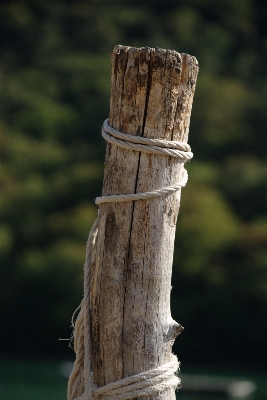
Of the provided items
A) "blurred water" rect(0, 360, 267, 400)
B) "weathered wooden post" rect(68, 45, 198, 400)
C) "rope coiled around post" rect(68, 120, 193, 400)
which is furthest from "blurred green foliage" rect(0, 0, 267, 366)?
"weathered wooden post" rect(68, 45, 198, 400)

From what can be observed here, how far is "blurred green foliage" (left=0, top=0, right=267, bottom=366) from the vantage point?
15.0 m

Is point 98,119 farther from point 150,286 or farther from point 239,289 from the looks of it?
point 150,286

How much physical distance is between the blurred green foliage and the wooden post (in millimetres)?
12600

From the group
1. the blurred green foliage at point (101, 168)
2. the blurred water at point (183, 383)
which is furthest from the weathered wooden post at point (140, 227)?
the blurred green foliage at point (101, 168)

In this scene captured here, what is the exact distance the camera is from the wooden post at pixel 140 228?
1.81m

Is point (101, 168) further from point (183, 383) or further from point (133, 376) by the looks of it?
point (133, 376)

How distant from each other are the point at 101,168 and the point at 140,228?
1584 cm

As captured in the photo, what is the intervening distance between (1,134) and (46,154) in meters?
1.42

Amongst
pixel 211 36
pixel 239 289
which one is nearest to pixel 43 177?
pixel 239 289

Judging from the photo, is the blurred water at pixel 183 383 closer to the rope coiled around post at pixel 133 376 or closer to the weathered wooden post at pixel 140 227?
the rope coiled around post at pixel 133 376

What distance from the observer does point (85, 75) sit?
2333 cm

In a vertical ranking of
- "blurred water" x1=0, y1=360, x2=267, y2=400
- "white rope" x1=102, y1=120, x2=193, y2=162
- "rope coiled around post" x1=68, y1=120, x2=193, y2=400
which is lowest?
"blurred water" x1=0, y1=360, x2=267, y2=400

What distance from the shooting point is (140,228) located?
183cm

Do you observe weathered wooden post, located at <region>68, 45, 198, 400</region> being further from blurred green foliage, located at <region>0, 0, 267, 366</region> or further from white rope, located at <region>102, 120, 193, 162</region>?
blurred green foliage, located at <region>0, 0, 267, 366</region>
